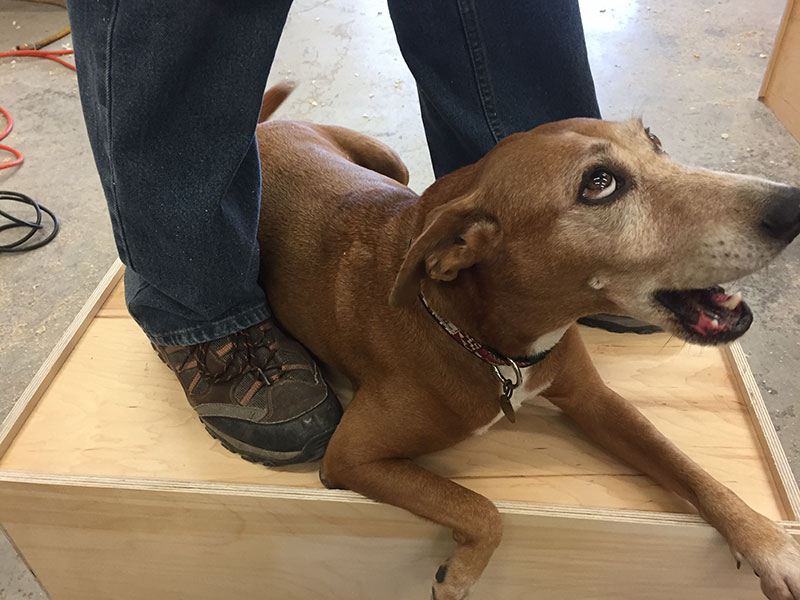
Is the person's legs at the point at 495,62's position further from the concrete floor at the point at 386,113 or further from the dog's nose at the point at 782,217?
the concrete floor at the point at 386,113


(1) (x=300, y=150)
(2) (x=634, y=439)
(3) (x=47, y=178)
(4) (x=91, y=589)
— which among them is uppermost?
(1) (x=300, y=150)

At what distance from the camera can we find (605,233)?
1.21m

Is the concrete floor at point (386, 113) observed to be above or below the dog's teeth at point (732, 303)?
below

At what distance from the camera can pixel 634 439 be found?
5.00ft

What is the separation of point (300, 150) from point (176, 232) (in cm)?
54

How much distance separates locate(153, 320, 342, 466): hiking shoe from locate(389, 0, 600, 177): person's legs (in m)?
0.80

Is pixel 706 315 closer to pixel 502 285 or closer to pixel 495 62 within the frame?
pixel 502 285


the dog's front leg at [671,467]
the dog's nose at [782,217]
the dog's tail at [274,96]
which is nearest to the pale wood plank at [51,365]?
the dog's tail at [274,96]

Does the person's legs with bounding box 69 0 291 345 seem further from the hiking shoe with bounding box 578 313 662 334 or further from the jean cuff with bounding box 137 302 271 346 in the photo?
the hiking shoe with bounding box 578 313 662 334

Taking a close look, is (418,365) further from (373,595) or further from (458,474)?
(373,595)

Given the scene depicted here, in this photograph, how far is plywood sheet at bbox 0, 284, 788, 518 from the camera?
1539mm

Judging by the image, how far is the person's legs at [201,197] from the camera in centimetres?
124

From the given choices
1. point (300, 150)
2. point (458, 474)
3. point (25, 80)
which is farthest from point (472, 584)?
point (25, 80)

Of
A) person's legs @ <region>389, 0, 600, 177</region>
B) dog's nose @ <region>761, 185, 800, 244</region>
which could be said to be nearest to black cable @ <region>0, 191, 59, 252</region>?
person's legs @ <region>389, 0, 600, 177</region>
